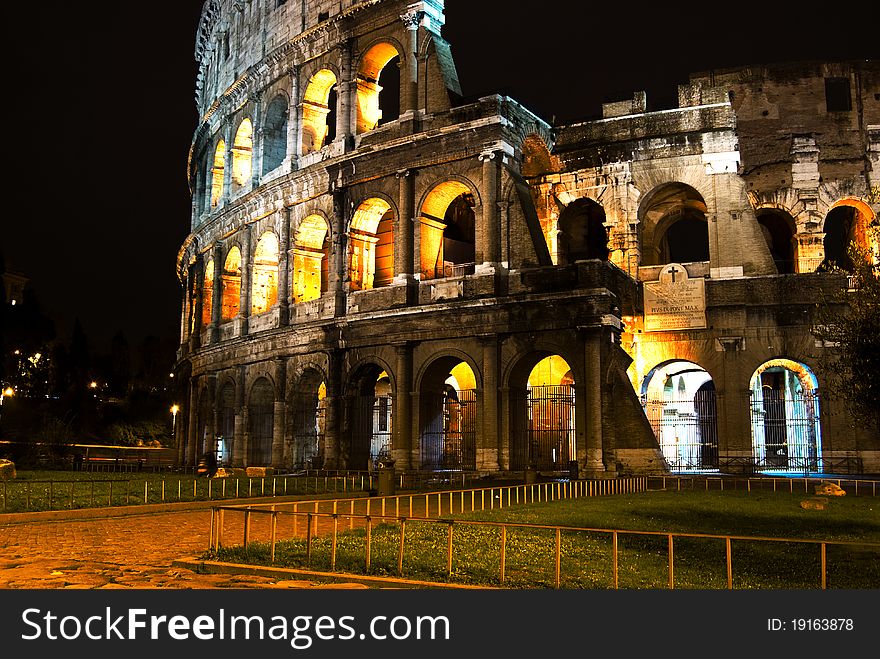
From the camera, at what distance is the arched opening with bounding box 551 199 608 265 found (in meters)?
27.2

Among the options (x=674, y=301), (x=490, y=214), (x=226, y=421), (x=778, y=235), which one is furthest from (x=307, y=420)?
(x=778, y=235)

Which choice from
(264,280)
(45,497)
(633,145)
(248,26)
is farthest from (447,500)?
(248,26)

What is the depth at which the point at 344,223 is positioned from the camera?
25688mm

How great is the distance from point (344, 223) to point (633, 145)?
28.5 feet

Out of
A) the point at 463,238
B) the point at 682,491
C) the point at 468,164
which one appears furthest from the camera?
the point at 463,238

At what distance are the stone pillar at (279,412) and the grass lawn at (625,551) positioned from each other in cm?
1401

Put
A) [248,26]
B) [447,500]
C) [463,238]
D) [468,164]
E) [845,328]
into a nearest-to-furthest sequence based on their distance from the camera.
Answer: [447,500] → [845,328] → [468,164] → [463,238] → [248,26]

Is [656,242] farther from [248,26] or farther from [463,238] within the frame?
[248,26]

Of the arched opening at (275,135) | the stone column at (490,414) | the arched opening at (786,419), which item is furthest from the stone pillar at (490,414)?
the arched opening at (275,135)

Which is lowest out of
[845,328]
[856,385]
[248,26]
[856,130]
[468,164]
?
[856,385]

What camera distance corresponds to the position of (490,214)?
22859 millimetres

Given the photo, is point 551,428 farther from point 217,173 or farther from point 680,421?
point 217,173

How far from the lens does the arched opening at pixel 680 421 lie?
24719 millimetres

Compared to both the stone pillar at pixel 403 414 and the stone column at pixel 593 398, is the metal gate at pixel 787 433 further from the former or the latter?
the stone pillar at pixel 403 414
